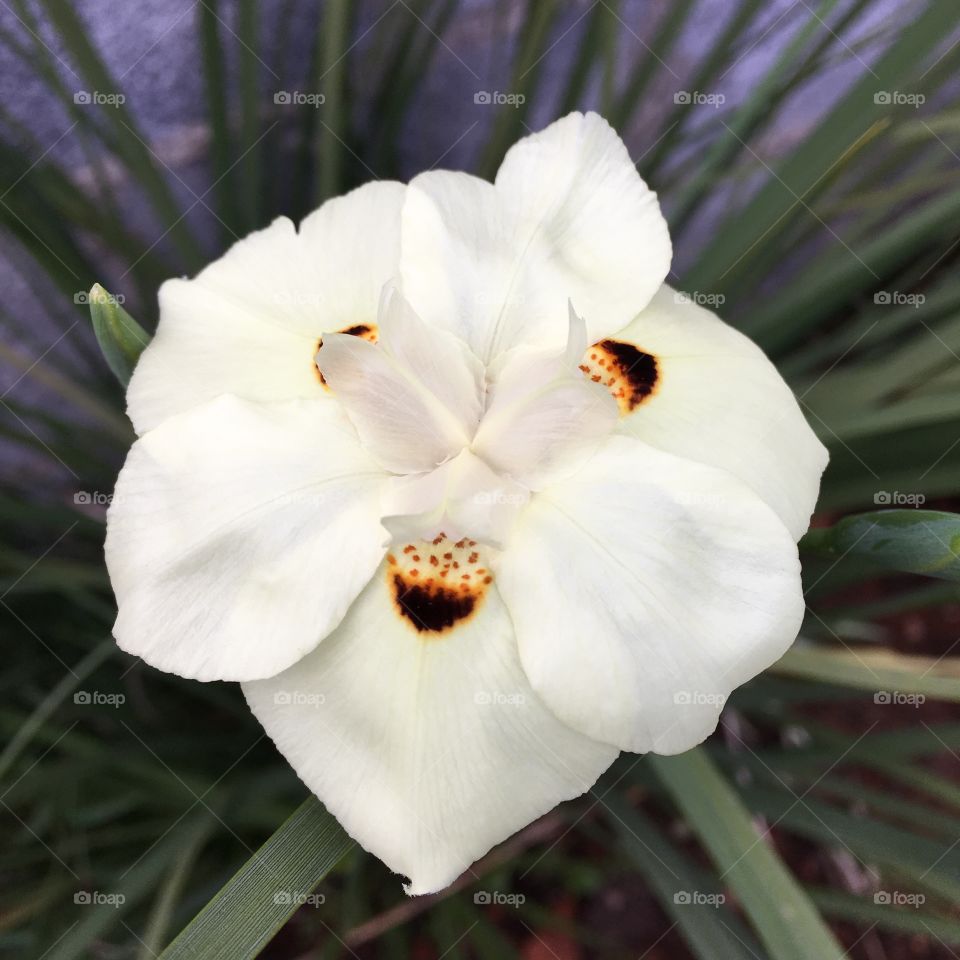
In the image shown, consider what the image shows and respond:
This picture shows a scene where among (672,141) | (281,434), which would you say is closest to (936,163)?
(672,141)

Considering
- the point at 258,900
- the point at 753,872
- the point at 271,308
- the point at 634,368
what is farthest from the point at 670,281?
the point at 258,900

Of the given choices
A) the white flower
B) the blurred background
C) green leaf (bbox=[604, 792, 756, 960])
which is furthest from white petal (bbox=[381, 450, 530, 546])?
green leaf (bbox=[604, 792, 756, 960])

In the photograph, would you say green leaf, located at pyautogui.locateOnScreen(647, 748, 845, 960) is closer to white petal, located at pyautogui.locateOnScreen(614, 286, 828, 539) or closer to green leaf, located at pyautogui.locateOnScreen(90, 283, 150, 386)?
white petal, located at pyautogui.locateOnScreen(614, 286, 828, 539)

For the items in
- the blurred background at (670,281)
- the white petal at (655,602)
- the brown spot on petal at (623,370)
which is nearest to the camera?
the white petal at (655,602)

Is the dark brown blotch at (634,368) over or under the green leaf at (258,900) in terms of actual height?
over

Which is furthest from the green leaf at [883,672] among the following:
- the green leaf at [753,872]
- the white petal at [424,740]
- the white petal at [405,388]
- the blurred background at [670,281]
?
the white petal at [405,388]

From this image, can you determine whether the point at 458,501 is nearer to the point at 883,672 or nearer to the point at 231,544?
the point at 231,544

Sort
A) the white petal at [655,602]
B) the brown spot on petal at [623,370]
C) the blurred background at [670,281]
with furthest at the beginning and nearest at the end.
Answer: the blurred background at [670,281]
the brown spot on petal at [623,370]
the white petal at [655,602]

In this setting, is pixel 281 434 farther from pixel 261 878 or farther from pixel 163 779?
pixel 163 779

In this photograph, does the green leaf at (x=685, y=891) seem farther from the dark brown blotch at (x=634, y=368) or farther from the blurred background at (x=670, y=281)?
the dark brown blotch at (x=634, y=368)
